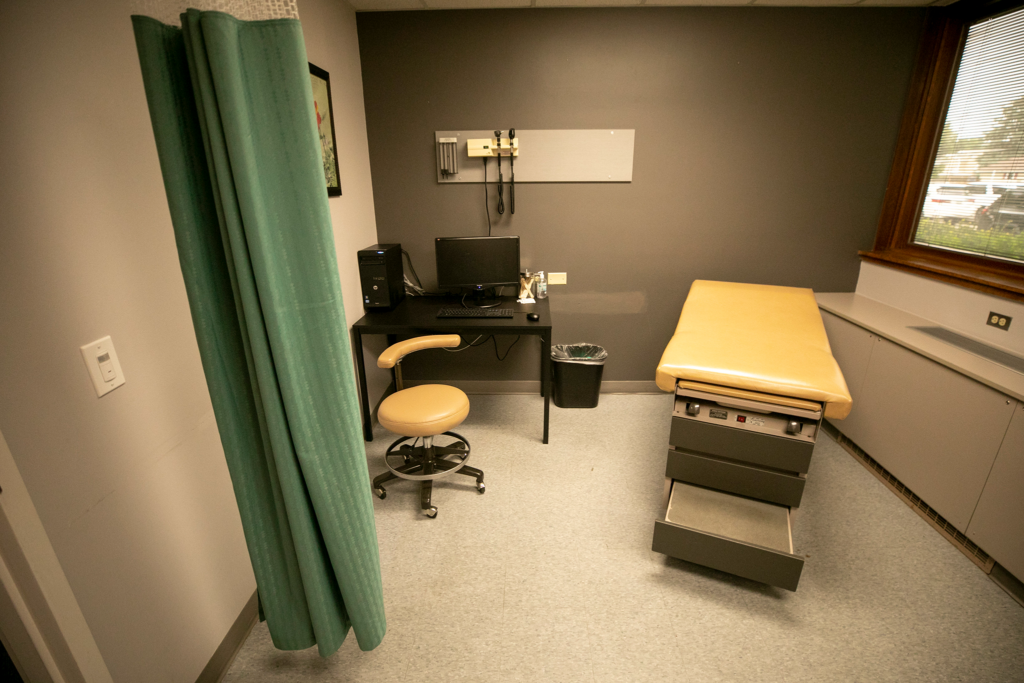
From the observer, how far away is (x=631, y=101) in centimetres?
279

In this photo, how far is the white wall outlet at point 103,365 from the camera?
1.04 metres

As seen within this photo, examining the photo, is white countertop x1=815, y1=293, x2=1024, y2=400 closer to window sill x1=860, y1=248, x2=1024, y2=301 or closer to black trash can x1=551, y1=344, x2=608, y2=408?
window sill x1=860, y1=248, x2=1024, y2=301

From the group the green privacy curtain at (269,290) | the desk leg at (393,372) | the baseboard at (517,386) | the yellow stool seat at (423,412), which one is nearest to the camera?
the green privacy curtain at (269,290)

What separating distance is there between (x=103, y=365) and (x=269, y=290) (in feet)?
1.66

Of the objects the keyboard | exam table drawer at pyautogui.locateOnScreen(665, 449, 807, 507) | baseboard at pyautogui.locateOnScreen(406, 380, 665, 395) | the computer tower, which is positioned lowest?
baseboard at pyautogui.locateOnScreen(406, 380, 665, 395)

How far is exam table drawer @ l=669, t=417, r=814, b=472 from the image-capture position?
167cm

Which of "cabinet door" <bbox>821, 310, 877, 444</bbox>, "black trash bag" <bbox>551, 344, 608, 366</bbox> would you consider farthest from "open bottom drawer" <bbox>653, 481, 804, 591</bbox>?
"black trash bag" <bbox>551, 344, 608, 366</bbox>

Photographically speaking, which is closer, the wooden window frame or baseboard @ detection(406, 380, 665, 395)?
the wooden window frame

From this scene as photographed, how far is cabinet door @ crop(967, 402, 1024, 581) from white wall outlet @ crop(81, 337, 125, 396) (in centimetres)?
287

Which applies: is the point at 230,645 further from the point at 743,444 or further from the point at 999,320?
the point at 999,320

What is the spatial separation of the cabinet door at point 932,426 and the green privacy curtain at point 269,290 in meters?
2.31

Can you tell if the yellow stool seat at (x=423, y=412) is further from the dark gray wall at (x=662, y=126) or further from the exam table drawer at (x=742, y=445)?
the dark gray wall at (x=662, y=126)

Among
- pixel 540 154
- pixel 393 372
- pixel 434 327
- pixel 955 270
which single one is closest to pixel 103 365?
pixel 434 327

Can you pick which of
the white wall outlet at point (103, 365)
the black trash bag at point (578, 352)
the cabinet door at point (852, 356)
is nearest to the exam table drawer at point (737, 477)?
the cabinet door at point (852, 356)
